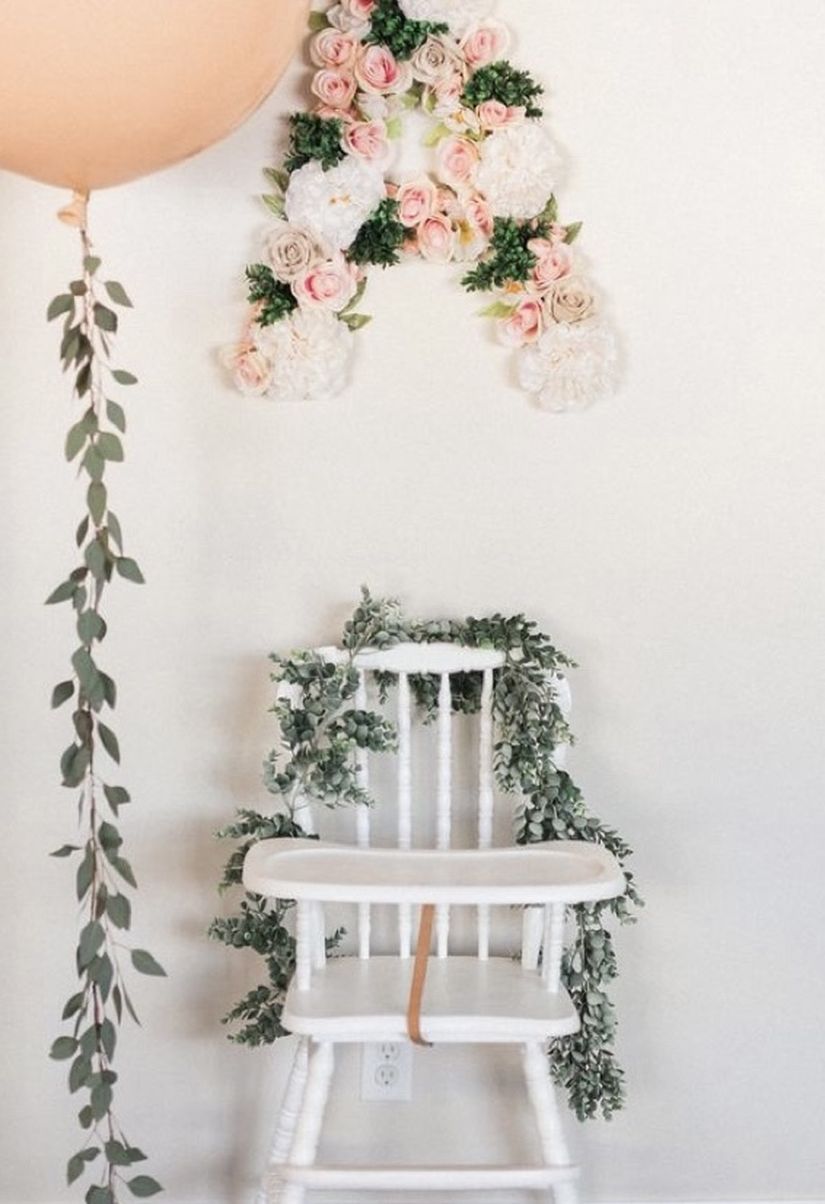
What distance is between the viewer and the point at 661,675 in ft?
7.22

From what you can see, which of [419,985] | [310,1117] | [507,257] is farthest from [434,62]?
[310,1117]

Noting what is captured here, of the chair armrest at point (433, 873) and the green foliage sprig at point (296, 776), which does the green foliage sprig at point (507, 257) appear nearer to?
the green foliage sprig at point (296, 776)

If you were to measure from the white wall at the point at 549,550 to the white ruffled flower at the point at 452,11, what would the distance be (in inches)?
2.4

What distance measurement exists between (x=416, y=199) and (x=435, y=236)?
0.06m

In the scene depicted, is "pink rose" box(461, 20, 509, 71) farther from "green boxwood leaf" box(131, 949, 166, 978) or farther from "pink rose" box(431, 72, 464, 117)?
"green boxwood leaf" box(131, 949, 166, 978)

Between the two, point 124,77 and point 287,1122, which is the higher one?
point 124,77

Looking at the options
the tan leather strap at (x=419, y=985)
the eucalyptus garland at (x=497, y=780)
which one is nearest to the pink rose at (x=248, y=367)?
the eucalyptus garland at (x=497, y=780)

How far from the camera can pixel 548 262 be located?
6.91ft

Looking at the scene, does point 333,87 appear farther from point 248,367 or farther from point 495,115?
point 248,367

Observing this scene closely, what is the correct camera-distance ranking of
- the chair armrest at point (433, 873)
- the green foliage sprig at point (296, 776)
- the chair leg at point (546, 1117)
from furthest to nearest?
the green foliage sprig at point (296, 776)
the chair leg at point (546, 1117)
the chair armrest at point (433, 873)

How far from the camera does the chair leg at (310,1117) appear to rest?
186cm

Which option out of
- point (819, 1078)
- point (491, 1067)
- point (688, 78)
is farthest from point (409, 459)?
point (819, 1078)

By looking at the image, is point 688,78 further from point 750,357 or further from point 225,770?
point 225,770

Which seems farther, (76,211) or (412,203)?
(412,203)
